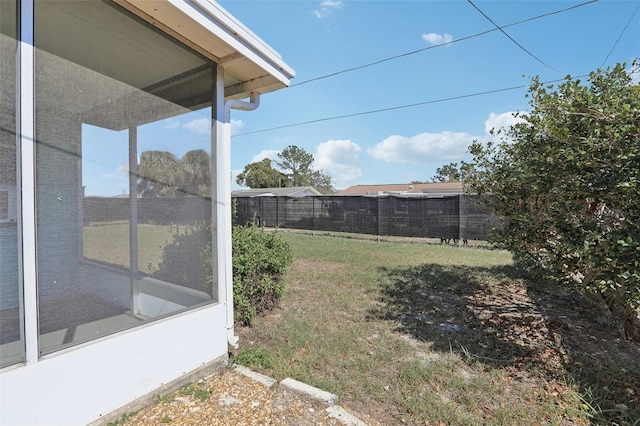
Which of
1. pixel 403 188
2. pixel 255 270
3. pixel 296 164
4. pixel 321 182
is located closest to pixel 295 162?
pixel 296 164

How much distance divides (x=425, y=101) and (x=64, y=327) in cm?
1161

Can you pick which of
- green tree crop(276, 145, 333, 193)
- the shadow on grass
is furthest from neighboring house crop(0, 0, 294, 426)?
green tree crop(276, 145, 333, 193)

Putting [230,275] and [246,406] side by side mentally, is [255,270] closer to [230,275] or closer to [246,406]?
[230,275]

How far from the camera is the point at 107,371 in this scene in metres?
1.62

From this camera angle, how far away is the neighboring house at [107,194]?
4.38 feet

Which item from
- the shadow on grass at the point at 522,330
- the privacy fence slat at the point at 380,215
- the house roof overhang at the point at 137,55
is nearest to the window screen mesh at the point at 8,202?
the house roof overhang at the point at 137,55

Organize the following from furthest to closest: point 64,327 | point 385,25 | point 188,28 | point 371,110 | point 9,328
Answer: point 371,110 < point 385,25 < point 188,28 < point 64,327 < point 9,328

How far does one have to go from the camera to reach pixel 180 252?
208 cm

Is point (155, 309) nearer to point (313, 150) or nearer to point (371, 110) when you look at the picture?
point (371, 110)

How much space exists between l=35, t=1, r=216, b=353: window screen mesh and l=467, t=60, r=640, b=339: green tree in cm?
245

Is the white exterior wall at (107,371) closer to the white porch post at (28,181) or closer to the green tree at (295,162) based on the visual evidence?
the white porch post at (28,181)

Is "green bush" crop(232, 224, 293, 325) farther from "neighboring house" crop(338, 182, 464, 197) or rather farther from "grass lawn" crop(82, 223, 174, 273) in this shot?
"neighboring house" crop(338, 182, 464, 197)

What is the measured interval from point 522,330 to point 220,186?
121 inches

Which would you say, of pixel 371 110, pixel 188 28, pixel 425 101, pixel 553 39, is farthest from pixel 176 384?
pixel 371 110
